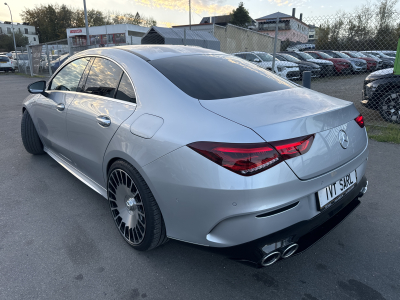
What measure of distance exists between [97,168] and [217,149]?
4.72 ft

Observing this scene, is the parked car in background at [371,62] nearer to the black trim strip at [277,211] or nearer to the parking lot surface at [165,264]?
the parking lot surface at [165,264]

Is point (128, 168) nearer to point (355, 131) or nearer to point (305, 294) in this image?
point (305, 294)

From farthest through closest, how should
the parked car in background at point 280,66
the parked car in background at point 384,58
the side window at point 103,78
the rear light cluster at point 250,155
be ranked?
the parked car in background at point 384,58, the parked car in background at point 280,66, the side window at point 103,78, the rear light cluster at point 250,155

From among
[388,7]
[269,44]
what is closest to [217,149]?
[388,7]

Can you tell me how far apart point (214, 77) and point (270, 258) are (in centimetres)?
140

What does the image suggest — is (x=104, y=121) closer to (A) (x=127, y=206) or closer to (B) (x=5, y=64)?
(A) (x=127, y=206)

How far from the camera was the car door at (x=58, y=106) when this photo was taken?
312 centimetres

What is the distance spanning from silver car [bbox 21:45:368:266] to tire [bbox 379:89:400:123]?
429cm

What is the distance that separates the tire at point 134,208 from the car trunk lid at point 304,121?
72cm

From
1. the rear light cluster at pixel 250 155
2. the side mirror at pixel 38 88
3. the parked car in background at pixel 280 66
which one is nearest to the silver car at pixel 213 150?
the rear light cluster at pixel 250 155

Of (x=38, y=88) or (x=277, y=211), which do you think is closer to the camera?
(x=277, y=211)

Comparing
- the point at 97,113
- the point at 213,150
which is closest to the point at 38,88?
the point at 97,113

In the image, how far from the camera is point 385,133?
17.3 feet

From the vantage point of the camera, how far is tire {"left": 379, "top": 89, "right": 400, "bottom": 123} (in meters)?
5.73
